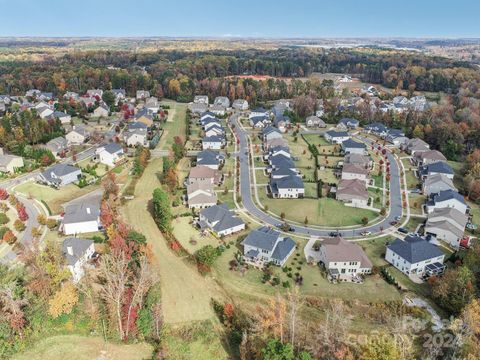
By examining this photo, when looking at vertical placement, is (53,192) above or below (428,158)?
below

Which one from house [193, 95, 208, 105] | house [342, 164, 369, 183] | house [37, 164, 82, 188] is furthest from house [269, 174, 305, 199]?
house [193, 95, 208, 105]

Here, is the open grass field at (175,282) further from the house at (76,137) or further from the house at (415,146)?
the house at (415,146)

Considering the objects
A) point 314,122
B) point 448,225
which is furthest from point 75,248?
point 314,122

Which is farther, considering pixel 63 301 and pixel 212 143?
pixel 212 143

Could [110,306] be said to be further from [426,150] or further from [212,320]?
[426,150]

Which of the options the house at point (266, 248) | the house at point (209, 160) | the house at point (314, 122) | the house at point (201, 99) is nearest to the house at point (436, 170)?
the house at point (266, 248)

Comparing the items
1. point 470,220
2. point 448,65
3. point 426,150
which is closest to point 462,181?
point 426,150

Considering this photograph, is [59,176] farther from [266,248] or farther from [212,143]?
[266,248]
